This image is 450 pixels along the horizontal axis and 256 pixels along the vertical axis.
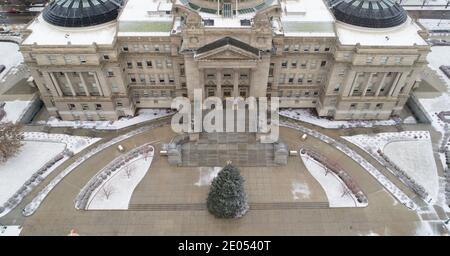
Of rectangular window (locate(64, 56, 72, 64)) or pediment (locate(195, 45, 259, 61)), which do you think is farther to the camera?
rectangular window (locate(64, 56, 72, 64))

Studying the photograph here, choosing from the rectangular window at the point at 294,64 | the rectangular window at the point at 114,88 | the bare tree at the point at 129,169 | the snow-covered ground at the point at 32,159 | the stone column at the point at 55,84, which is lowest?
the bare tree at the point at 129,169

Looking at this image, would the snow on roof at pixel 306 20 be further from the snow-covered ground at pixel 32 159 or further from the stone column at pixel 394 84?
the snow-covered ground at pixel 32 159

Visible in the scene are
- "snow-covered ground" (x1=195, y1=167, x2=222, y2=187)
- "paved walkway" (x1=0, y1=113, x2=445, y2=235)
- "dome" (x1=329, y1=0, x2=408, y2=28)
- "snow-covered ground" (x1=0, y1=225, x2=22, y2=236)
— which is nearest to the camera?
"snow-covered ground" (x1=0, y1=225, x2=22, y2=236)

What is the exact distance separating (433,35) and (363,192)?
235ft

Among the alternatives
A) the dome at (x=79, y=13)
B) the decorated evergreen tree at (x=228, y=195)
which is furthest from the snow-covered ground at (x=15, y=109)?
the decorated evergreen tree at (x=228, y=195)

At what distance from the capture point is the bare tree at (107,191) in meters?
64.9

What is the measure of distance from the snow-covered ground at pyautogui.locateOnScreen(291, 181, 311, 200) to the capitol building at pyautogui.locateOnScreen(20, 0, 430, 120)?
71.1ft

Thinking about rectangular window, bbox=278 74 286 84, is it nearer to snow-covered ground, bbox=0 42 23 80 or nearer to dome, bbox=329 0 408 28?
dome, bbox=329 0 408 28

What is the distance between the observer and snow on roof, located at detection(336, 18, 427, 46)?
230ft

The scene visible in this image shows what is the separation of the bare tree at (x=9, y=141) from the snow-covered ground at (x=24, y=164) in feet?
4.42

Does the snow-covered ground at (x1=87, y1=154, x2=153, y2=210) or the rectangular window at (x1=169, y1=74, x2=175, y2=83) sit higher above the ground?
the rectangular window at (x1=169, y1=74, x2=175, y2=83)

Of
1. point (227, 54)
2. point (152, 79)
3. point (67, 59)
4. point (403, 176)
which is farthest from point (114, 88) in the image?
point (403, 176)

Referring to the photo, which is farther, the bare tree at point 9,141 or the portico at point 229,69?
the bare tree at point 9,141

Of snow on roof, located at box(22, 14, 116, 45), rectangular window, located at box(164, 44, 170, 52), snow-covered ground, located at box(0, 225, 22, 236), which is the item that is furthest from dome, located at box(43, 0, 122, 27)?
snow-covered ground, located at box(0, 225, 22, 236)
